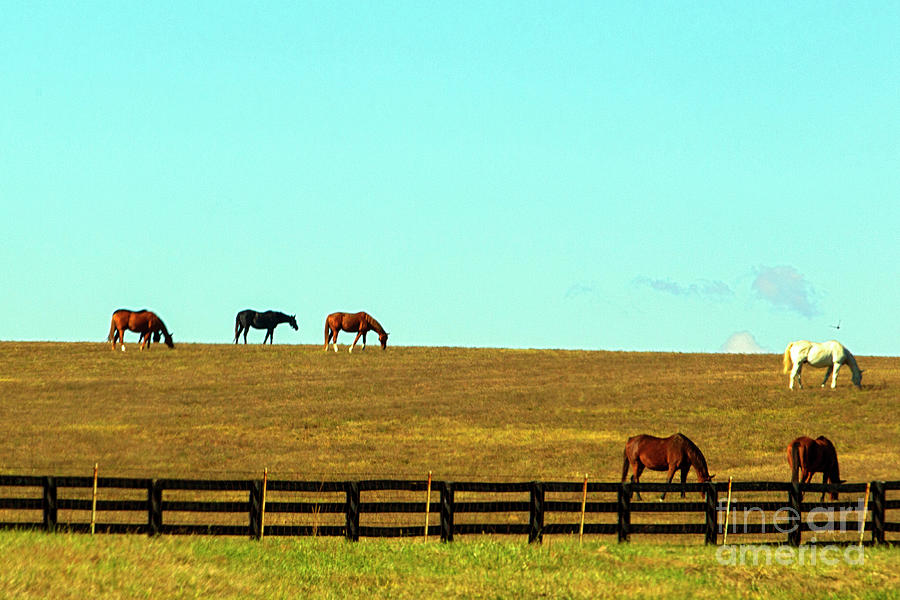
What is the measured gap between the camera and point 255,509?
16.3 metres

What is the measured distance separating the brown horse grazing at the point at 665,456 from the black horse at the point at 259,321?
162 feet

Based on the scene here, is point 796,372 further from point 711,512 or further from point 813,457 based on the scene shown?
point 711,512

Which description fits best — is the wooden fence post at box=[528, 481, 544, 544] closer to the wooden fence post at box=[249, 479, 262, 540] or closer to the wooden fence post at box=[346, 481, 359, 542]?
the wooden fence post at box=[346, 481, 359, 542]

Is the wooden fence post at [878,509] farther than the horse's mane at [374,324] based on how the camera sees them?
No

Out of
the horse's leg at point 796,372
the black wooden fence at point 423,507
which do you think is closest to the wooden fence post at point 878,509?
the black wooden fence at point 423,507

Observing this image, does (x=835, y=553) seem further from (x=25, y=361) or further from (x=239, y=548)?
(x=25, y=361)

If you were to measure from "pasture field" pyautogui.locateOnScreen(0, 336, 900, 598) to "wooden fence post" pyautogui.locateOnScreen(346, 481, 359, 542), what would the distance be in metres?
0.34

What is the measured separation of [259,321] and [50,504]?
2349 inches

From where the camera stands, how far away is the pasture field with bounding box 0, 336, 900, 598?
46.6ft

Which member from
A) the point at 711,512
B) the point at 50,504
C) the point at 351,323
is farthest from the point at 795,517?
the point at 351,323

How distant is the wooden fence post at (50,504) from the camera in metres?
16.1

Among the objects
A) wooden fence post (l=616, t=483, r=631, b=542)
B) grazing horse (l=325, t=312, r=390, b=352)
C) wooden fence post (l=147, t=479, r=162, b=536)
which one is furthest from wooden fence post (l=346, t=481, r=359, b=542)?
grazing horse (l=325, t=312, r=390, b=352)

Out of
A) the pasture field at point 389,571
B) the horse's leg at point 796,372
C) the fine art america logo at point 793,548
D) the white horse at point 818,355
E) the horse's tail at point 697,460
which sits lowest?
the pasture field at point 389,571

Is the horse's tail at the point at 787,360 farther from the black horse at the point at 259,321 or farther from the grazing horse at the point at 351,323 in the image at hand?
the black horse at the point at 259,321
